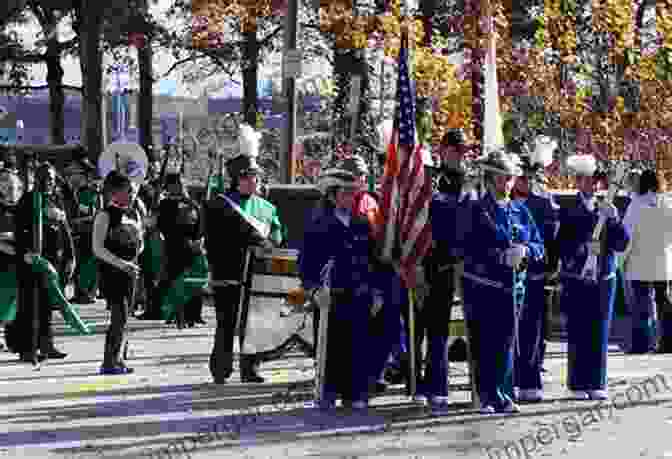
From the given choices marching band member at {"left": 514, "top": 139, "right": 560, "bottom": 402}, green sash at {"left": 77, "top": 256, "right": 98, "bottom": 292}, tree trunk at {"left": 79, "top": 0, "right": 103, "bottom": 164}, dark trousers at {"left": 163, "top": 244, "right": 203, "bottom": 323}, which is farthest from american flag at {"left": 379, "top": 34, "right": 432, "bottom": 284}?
tree trunk at {"left": 79, "top": 0, "right": 103, "bottom": 164}

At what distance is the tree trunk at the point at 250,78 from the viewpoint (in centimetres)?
3982

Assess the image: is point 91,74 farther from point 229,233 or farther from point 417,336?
point 417,336

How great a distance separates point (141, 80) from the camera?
145ft

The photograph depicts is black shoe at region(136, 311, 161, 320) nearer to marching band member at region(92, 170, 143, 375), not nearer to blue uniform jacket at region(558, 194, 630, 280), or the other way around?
marching band member at region(92, 170, 143, 375)

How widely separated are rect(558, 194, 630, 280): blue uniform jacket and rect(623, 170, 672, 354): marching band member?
13.8ft

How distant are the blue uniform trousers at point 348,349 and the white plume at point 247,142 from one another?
182 centimetres

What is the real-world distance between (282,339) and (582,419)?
312 centimetres

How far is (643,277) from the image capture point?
18297mm

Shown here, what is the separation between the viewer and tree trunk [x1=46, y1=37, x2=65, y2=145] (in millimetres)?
43812

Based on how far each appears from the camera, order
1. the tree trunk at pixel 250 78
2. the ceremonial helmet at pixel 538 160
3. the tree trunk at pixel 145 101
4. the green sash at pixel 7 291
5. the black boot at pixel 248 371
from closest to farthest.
→ the ceremonial helmet at pixel 538 160
the black boot at pixel 248 371
the green sash at pixel 7 291
the tree trunk at pixel 250 78
the tree trunk at pixel 145 101

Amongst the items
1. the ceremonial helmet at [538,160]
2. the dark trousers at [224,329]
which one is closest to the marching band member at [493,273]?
the ceremonial helmet at [538,160]

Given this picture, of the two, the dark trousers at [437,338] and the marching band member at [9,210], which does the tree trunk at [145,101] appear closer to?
the marching band member at [9,210]

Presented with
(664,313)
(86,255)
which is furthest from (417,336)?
(86,255)

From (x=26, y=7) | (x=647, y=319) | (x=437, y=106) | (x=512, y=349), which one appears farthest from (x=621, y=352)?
(x=26, y=7)
